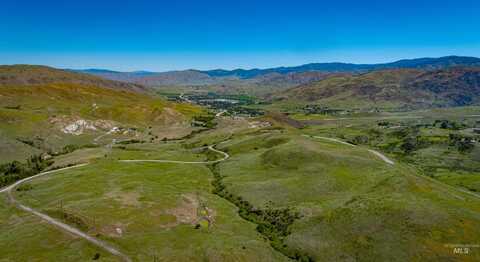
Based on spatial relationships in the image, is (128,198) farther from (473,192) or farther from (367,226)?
(473,192)

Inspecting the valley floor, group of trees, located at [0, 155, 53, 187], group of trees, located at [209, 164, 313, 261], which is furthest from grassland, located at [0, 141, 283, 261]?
group of trees, located at [0, 155, 53, 187]

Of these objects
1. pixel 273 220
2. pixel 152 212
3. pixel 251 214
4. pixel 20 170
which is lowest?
pixel 20 170

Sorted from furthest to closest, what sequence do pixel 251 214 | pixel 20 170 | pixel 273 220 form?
pixel 20 170 → pixel 251 214 → pixel 273 220

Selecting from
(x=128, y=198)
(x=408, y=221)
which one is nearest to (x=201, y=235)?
(x=128, y=198)

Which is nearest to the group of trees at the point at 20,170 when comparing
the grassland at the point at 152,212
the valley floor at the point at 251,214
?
the valley floor at the point at 251,214

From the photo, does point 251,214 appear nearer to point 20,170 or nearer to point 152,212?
point 152,212

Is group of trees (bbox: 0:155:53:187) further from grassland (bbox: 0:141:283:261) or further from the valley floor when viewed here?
grassland (bbox: 0:141:283:261)

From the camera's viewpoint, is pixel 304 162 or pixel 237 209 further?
pixel 304 162

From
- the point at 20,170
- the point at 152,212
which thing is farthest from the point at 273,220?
the point at 20,170

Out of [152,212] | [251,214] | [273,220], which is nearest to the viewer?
[273,220]
